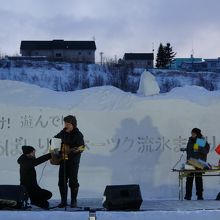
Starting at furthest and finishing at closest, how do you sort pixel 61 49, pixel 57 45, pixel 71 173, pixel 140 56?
1. pixel 140 56
2. pixel 57 45
3. pixel 61 49
4. pixel 71 173

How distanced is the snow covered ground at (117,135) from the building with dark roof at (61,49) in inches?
2957

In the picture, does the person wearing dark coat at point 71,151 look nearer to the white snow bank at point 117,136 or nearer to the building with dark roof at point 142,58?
the white snow bank at point 117,136

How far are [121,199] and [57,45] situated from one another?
8208cm

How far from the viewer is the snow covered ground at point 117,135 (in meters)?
12.4

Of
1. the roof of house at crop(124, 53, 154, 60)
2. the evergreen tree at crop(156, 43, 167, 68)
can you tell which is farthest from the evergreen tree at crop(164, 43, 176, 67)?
the roof of house at crop(124, 53, 154, 60)

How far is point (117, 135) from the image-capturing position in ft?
41.4

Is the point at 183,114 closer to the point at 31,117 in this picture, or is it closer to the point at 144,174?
the point at 144,174

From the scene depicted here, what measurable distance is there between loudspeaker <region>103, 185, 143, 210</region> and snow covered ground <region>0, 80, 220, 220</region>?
4458 millimetres

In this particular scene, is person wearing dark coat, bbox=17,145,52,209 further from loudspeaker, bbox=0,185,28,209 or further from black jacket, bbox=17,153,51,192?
loudspeaker, bbox=0,185,28,209

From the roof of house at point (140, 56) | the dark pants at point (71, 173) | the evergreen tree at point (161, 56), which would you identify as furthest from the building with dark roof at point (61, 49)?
the dark pants at point (71, 173)

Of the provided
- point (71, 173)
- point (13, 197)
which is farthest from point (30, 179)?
point (13, 197)

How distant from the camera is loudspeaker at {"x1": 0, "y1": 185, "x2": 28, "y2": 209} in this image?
7441 millimetres

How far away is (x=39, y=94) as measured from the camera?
1318 centimetres

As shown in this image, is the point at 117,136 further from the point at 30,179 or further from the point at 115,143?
the point at 30,179
